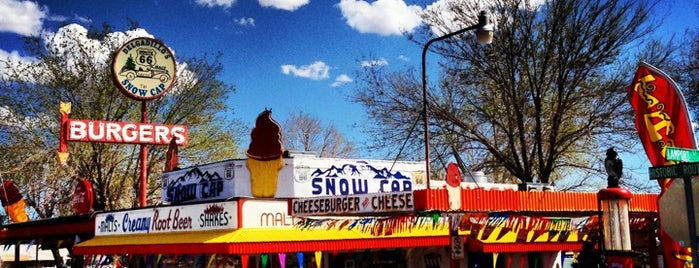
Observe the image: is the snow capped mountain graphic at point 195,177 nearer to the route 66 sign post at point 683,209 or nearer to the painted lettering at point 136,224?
the painted lettering at point 136,224

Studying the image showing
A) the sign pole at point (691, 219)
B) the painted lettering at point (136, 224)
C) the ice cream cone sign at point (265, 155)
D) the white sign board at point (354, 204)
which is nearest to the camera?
the sign pole at point (691, 219)

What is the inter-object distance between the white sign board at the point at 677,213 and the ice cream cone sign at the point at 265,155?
939 centimetres

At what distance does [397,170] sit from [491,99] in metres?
11.2

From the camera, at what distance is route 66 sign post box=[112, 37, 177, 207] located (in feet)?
78.7

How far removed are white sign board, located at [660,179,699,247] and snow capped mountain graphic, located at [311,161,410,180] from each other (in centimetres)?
1263

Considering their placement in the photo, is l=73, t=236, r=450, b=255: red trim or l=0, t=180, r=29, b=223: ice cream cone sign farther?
l=0, t=180, r=29, b=223: ice cream cone sign

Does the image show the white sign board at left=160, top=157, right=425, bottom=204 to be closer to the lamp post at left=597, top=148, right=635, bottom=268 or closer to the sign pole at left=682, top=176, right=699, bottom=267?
the lamp post at left=597, top=148, right=635, bottom=268

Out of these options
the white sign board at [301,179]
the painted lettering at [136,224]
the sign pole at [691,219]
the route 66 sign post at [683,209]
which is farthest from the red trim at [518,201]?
the sign pole at [691,219]

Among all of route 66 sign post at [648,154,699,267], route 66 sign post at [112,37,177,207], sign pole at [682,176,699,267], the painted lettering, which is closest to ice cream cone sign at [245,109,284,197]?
the painted lettering

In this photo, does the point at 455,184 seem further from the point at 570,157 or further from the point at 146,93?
the point at 570,157

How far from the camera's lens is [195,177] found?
20.2m

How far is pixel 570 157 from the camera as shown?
1298 inches

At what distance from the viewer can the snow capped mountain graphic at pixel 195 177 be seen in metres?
19.6

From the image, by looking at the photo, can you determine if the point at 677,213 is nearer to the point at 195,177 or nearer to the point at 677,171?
the point at 677,171
